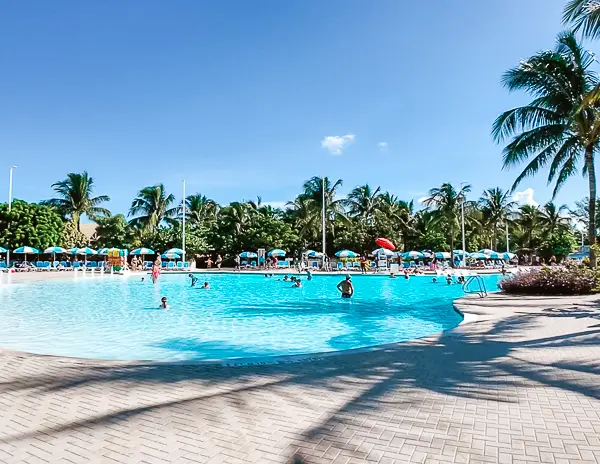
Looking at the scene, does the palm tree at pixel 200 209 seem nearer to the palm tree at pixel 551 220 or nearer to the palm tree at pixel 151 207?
the palm tree at pixel 151 207

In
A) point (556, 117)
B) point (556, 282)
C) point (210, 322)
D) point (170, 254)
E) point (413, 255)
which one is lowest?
point (210, 322)

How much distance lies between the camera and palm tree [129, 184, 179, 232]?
46094mm

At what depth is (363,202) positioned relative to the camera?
152 feet

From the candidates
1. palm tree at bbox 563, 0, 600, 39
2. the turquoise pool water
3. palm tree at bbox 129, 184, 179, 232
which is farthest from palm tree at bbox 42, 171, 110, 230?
palm tree at bbox 563, 0, 600, 39

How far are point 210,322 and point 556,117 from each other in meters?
13.9

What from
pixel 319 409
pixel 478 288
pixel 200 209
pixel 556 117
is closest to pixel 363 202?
pixel 200 209

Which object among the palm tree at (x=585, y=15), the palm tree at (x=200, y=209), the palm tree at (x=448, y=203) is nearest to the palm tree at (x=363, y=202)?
the palm tree at (x=448, y=203)

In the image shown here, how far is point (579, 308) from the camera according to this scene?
1062 centimetres

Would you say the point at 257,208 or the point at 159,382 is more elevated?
the point at 257,208

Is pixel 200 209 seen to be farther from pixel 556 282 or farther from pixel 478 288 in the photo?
pixel 556 282

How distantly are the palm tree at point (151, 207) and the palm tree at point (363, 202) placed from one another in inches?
803

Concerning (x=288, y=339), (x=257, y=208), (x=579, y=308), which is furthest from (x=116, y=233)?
(x=579, y=308)

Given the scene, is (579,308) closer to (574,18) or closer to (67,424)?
(574,18)

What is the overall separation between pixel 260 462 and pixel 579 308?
10609 mm
